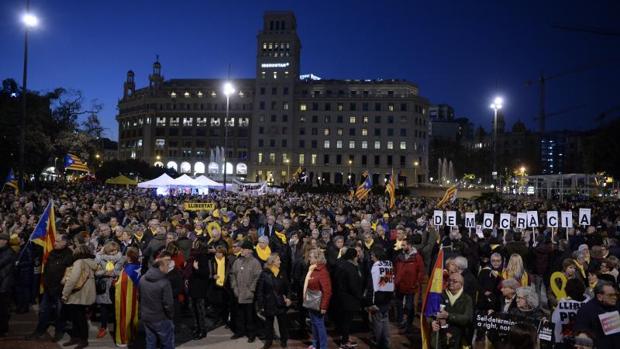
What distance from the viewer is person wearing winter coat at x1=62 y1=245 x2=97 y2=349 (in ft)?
26.1

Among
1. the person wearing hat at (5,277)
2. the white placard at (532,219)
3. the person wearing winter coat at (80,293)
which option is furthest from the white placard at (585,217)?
the person wearing hat at (5,277)

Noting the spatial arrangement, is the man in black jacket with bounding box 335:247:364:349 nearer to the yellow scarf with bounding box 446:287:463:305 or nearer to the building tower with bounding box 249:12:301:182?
the yellow scarf with bounding box 446:287:463:305

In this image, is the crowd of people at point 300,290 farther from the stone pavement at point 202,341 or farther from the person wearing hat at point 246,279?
the stone pavement at point 202,341

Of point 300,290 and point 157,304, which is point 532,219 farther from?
point 157,304

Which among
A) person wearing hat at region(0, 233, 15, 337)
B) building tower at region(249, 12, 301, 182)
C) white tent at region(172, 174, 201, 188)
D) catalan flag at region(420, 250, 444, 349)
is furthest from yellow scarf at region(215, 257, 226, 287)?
building tower at region(249, 12, 301, 182)

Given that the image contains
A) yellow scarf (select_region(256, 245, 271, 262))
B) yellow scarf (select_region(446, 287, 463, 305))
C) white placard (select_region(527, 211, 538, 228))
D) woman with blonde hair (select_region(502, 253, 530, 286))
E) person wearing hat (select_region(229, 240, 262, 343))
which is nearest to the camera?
yellow scarf (select_region(446, 287, 463, 305))

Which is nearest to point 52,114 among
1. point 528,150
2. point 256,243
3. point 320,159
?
point 256,243

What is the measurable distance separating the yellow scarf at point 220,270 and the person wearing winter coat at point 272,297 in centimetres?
105

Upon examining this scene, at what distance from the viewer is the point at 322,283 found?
7613 millimetres

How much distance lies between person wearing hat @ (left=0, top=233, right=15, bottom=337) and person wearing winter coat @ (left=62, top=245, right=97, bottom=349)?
1.04 metres

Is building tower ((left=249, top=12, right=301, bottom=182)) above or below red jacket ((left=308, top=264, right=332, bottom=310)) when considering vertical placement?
Result: above

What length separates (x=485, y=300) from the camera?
7152 millimetres

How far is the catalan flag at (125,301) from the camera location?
8227mm

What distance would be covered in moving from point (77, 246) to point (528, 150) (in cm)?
13518
